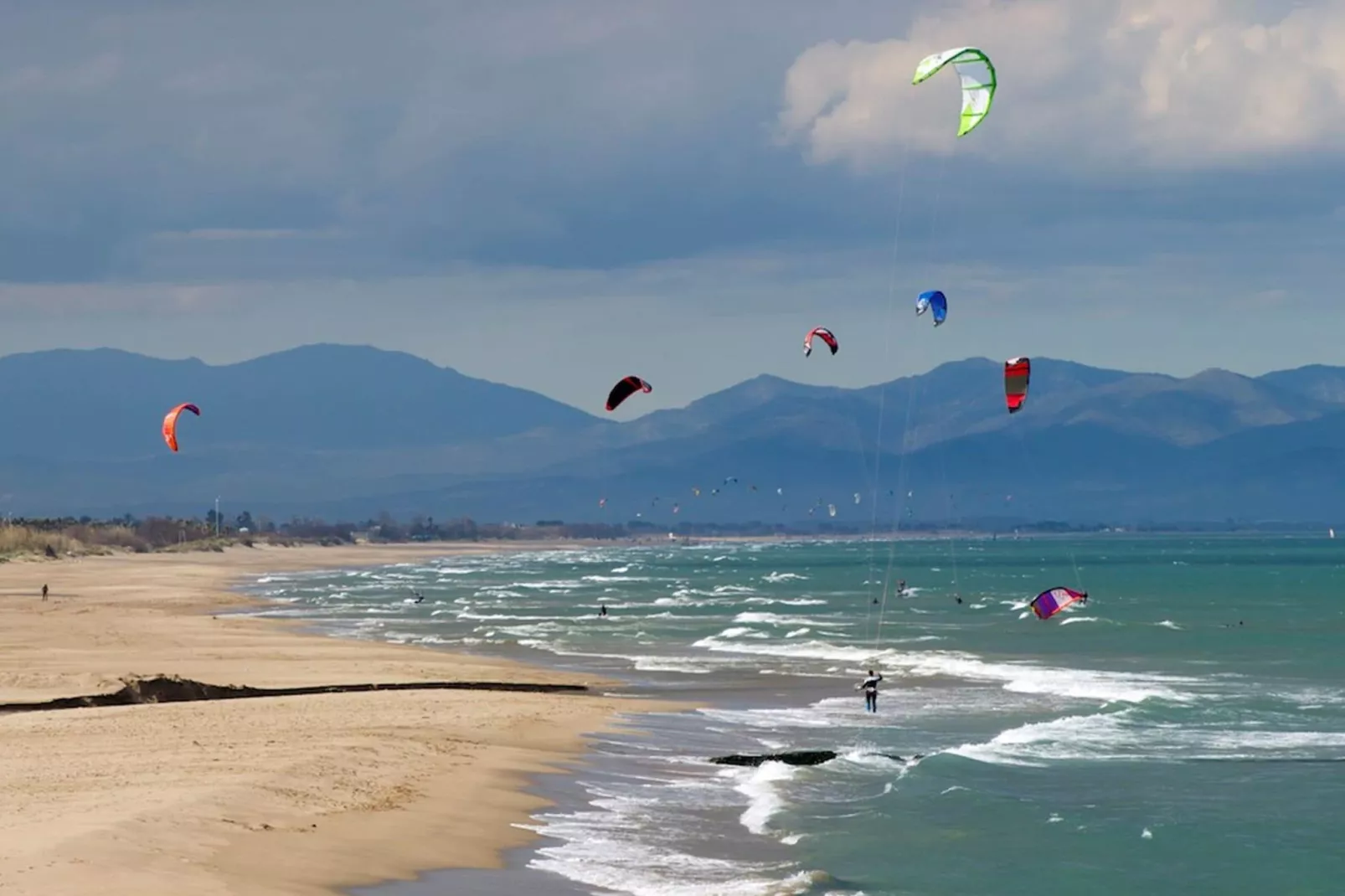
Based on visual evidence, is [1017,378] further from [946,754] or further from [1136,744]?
[946,754]

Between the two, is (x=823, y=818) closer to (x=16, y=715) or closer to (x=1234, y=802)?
(x=1234, y=802)

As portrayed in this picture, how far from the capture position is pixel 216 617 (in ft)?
222

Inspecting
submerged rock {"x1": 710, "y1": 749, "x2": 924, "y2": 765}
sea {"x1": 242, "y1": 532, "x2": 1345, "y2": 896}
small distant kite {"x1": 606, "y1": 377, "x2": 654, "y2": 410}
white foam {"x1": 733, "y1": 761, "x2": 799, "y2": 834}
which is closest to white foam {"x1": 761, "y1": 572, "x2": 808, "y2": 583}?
sea {"x1": 242, "y1": 532, "x2": 1345, "y2": 896}

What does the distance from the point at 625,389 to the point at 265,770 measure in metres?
24.7

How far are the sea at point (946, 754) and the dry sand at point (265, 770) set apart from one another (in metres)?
1.51

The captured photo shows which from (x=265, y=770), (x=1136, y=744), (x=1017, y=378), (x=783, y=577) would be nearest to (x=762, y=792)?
(x=265, y=770)

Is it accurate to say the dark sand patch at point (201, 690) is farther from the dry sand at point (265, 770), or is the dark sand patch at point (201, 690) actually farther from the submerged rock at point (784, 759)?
the submerged rock at point (784, 759)

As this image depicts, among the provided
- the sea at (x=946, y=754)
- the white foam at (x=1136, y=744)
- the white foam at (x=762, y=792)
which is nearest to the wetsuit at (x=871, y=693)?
the sea at (x=946, y=754)

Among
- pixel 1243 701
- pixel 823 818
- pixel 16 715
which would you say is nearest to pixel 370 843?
pixel 823 818

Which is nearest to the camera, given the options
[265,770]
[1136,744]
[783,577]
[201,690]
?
[265,770]

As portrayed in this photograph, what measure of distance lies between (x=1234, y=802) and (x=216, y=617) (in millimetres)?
49061

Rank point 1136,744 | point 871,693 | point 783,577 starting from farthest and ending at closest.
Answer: point 783,577, point 871,693, point 1136,744

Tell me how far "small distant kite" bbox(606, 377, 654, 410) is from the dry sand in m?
7.16

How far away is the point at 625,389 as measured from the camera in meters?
47.2
